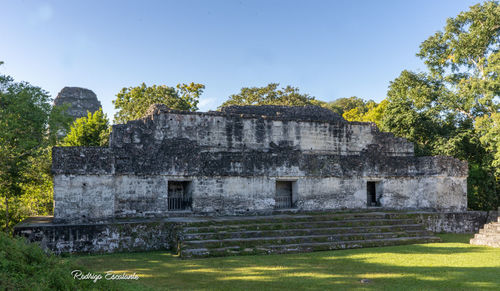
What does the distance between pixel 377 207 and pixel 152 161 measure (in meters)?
8.39

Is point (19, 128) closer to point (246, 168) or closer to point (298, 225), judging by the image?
point (246, 168)

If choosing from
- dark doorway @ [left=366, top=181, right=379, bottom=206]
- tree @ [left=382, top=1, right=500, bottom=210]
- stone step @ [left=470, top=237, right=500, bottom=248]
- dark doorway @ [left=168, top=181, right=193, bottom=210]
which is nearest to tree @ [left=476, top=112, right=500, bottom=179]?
tree @ [left=382, top=1, right=500, bottom=210]

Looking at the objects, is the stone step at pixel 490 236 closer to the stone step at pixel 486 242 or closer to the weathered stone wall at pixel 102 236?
the stone step at pixel 486 242

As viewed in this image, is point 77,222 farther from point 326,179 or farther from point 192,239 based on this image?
point 326,179

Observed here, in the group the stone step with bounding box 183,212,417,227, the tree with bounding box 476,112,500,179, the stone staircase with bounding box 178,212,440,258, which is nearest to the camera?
the stone staircase with bounding box 178,212,440,258

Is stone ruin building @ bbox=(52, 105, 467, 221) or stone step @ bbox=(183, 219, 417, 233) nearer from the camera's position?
stone step @ bbox=(183, 219, 417, 233)

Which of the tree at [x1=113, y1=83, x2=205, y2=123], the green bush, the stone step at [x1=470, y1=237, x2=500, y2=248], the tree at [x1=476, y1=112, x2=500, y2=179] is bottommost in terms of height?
the stone step at [x1=470, y1=237, x2=500, y2=248]

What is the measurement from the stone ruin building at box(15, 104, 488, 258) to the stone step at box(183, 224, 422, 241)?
1.2 inches

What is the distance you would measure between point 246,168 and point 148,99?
16439 millimetres

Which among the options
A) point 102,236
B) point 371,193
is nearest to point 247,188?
point 102,236

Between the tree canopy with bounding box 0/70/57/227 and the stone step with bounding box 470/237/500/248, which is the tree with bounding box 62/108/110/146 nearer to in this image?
the tree canopy with bounding box 0/70/57/227

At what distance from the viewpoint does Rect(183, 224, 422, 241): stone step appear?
392 inches

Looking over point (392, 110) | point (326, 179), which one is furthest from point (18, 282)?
point (392, 110)

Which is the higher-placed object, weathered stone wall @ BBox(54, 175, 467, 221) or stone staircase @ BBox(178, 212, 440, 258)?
weathered stone wall @ BBox(54, 175, 467, 221)
